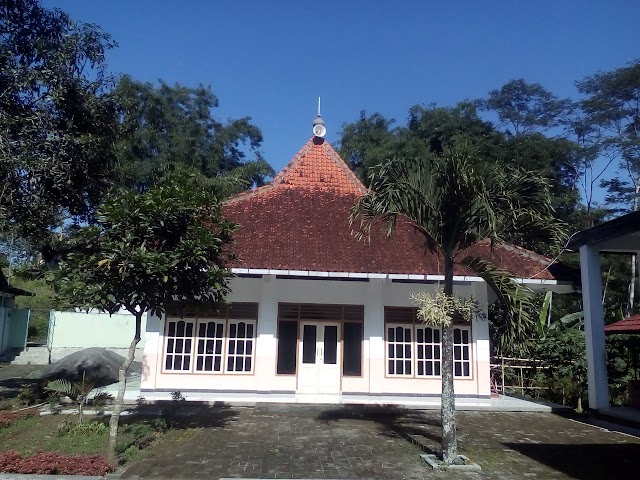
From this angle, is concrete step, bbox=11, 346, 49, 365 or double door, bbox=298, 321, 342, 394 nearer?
double door, bbox=298, 321, 342, 394

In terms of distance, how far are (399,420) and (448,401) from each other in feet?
11.2

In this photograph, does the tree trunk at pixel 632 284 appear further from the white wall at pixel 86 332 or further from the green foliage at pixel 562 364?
the white wall at pixel 86 332

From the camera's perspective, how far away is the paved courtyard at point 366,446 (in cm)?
660

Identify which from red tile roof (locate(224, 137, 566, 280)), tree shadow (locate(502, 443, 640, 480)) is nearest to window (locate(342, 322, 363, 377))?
red tile roof (locate(224, 137, 566, 280))

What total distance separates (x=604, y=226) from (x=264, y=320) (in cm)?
783

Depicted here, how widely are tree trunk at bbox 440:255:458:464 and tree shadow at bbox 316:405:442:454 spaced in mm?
638

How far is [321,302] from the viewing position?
1256 cm

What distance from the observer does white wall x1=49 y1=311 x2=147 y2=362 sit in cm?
2267

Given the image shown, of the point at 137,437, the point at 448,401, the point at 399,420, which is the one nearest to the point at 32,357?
the point at 137,437

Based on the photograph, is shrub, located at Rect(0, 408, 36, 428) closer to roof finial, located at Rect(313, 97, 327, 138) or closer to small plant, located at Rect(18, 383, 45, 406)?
small plant, located at Rect(18, 383, 45, 406)

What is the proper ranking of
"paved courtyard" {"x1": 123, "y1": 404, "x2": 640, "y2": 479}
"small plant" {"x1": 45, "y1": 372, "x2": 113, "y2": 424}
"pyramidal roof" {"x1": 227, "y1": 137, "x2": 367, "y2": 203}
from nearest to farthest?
1. "paved courtyard" {"x1": 123, "y1": 404, "x2": 640, "y2": 479}
2. "small plant" {"x1": 45, "y1": 372, "x2": 113, "y2": 424}
3. "pyramidal roof" {"x1": 227, "y1": 137, "x2": 367, "y2": 203}

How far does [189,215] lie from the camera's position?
7.11 meters

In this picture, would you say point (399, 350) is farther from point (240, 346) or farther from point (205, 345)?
point (205, 345)

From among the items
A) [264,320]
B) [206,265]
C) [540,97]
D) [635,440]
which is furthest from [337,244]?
[540,97]
